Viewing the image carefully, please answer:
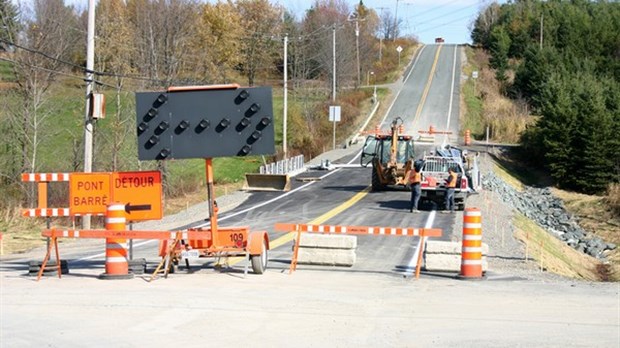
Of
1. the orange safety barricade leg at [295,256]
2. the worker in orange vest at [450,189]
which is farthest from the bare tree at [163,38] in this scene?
the orange safety barricade leg at [295,256]

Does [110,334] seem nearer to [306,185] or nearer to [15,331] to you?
[15,331]

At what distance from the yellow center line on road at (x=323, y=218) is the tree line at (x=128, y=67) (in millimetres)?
8616

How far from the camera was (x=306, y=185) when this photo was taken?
43.5 metres

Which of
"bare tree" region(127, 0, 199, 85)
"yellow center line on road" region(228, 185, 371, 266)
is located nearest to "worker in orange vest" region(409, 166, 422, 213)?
"yellow center line on road" region(228, 185, 371, 266)

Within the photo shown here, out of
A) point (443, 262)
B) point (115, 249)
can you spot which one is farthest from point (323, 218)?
point (115, 249)

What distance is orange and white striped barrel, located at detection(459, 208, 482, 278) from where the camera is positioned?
54.7 feet

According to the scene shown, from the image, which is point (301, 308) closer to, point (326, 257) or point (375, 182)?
point (326, 257)

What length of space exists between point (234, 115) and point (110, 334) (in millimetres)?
6135

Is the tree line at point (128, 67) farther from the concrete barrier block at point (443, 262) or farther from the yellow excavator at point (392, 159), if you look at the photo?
the concrete barrier block at point (443, 262)

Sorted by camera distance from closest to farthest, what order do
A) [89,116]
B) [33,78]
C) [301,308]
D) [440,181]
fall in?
[301,308] → [89,116] → [440,181] → [33,78]

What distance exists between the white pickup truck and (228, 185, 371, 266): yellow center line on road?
331 cm

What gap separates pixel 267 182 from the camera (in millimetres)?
41781

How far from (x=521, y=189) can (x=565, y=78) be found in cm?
1727

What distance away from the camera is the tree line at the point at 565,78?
5462 centimetres
